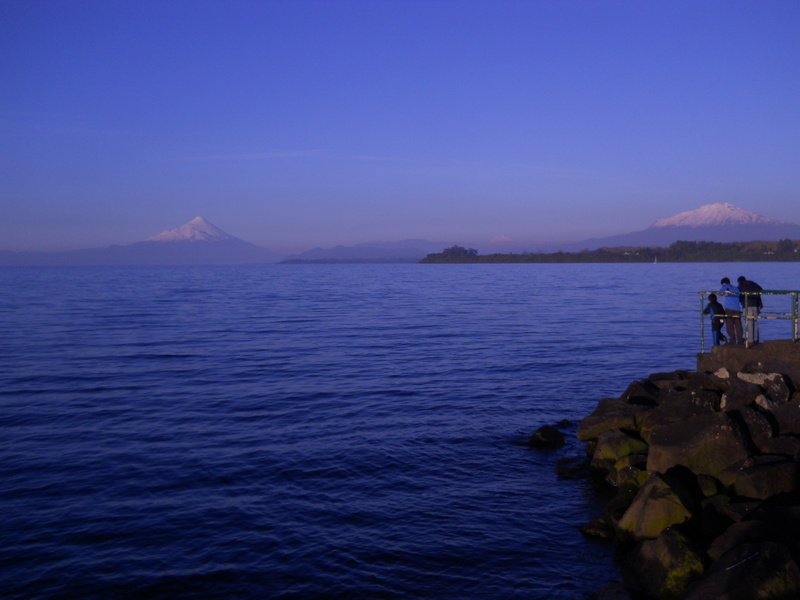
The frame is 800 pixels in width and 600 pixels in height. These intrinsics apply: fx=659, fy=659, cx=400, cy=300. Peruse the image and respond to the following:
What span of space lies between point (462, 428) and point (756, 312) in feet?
28.2

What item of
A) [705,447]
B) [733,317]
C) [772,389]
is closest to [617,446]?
[705,447]

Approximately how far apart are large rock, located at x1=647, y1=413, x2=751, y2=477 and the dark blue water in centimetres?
173

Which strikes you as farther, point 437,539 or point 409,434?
point 409,434

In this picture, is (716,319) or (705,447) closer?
(705,447)

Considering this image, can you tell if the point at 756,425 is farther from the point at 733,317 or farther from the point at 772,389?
the point at 733,317

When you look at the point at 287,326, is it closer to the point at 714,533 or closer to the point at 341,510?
the point at 341,510

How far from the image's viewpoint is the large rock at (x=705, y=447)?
11.0 m

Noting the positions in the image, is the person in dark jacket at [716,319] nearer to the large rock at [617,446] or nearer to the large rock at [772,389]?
the large rock at [772,389]

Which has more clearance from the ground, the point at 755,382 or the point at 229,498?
the point at 755,382

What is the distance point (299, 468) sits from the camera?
13609mm

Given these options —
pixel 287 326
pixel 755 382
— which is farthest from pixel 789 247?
pixel 755 382

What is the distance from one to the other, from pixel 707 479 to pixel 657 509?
5.19ft

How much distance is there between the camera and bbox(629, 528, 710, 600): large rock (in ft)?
27.1

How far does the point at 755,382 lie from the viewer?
48.5 feet
